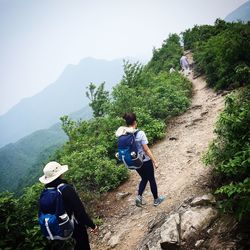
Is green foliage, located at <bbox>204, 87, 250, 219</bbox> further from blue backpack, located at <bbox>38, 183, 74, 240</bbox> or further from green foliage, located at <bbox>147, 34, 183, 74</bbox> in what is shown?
green foliage, located at <bbox>147, 34, 183, 74</bbox>

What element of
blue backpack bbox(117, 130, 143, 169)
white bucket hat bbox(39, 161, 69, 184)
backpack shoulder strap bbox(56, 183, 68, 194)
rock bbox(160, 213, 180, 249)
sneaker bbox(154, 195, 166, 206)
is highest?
white bucket hat bbox(39, 161, 69, 184)

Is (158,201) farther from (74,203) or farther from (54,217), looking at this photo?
(54,217)

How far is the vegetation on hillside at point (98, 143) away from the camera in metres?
5.85

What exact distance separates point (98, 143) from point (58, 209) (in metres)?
7.85

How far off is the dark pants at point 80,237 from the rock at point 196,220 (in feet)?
5.58

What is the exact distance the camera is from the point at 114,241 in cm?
649

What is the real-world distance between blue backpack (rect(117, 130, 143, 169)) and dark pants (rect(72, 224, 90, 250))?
71.9 inches

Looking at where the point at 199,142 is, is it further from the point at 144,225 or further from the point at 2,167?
the point at 2,167

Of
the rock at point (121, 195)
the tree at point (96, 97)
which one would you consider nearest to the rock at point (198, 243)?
the rock at point (121, 195)

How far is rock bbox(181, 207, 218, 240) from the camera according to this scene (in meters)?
4.75

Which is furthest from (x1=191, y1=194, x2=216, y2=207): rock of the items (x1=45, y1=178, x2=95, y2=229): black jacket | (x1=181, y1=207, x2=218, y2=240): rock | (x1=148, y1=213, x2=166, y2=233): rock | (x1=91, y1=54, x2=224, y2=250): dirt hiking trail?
(x1=45, y1=178, x2=95, y2=229): black jacket

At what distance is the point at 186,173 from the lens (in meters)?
8.16

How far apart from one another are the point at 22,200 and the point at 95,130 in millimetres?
7663

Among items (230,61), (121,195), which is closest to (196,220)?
(121,195)
